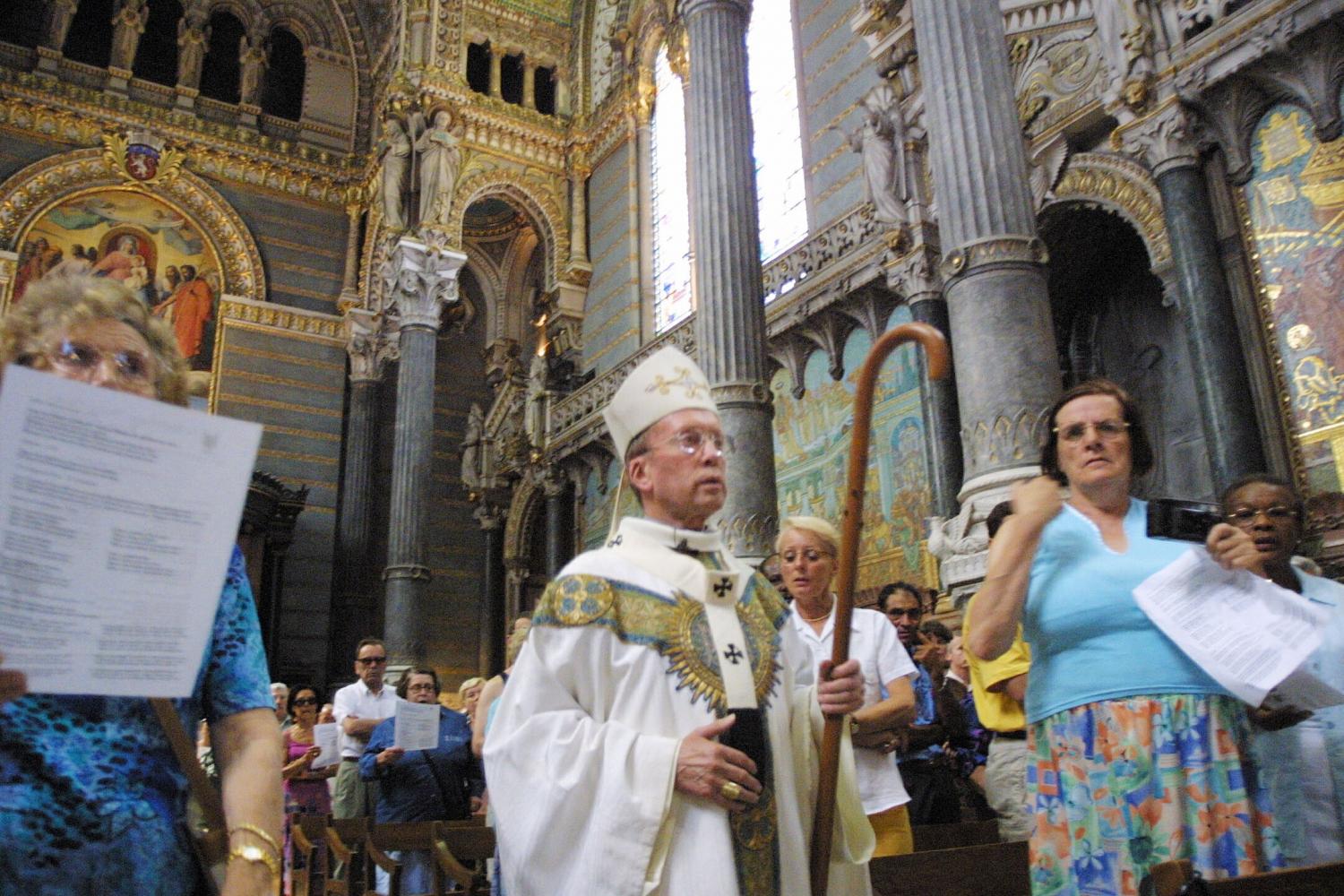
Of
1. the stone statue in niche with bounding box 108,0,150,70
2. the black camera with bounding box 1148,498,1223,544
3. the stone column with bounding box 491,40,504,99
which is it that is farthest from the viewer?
the stone column with bounding box 491,40,504,99

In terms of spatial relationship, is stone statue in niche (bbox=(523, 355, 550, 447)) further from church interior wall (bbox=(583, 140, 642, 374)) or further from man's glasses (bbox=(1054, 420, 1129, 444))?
man's glasses (bbox=(1054, 420, 1129, 444))

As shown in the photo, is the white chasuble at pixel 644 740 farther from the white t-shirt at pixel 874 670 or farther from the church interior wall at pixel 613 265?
the church interior wall at pixel 613 265

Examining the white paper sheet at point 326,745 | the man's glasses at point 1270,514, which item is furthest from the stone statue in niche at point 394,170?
the man's glasses at point 1270,514

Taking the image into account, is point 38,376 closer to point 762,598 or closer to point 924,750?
point 762,598

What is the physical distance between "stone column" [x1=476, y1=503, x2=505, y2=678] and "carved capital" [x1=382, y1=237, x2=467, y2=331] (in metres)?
4.21

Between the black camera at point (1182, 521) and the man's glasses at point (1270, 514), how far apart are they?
0.95 metres

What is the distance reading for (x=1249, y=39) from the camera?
6691mm

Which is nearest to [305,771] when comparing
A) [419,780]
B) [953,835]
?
[419,780]

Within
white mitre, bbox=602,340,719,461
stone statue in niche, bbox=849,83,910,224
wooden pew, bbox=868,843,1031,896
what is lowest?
wooden pew, bbox=868,843,1031,896

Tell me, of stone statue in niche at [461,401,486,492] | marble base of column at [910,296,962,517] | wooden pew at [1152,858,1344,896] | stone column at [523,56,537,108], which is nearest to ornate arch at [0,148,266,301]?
stone statue in niche at [461,401,486,492]

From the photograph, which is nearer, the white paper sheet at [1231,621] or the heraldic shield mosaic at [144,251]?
the white paper sheet at [1231,621]

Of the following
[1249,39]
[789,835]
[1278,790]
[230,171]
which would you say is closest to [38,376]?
[789,835]

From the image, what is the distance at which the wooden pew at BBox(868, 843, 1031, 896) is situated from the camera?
2.52m

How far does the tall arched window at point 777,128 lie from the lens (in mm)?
12055
